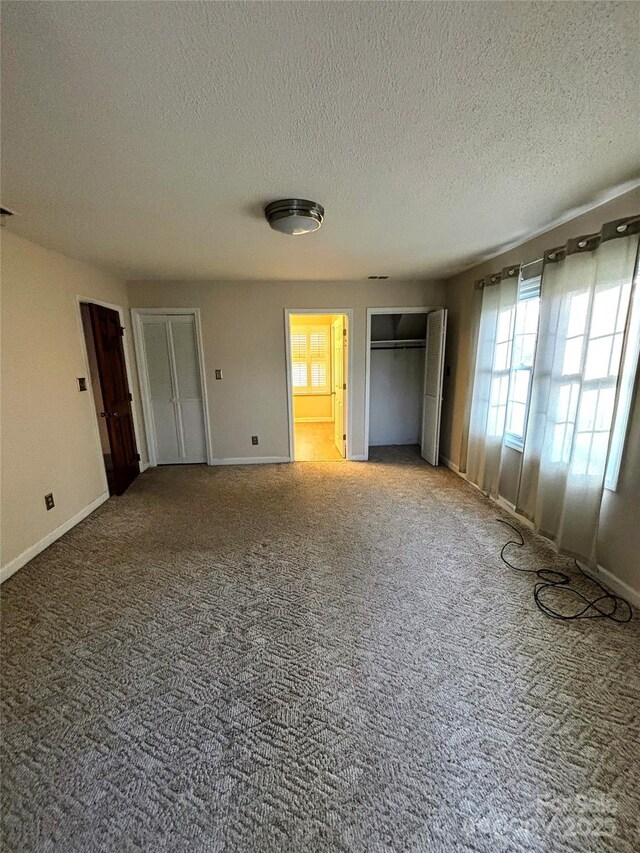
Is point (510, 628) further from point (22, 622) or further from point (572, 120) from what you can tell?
point (22, 622)

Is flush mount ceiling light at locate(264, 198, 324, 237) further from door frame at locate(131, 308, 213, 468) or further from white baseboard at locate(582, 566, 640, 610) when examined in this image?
white baseboard at locate(582, 566, 640, 610)

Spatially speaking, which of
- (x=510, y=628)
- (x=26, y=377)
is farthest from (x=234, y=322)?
(x=510, y=628)

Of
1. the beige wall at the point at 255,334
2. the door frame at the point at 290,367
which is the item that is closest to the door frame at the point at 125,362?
the beige wall at the point at 255,334

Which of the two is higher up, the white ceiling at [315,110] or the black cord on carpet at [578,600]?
the white ceiling at [315,110]

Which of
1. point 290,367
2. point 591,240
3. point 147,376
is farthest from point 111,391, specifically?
point 591,240

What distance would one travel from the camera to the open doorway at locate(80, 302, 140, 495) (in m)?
3.48

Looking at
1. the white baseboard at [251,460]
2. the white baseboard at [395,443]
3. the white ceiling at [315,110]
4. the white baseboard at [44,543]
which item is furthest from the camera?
the white baseboard at [395,443]

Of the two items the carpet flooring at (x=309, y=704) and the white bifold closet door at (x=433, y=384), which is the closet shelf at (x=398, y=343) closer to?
the white bifold closet door at (x=433, y=384)

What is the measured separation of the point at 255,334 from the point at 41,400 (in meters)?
2.40

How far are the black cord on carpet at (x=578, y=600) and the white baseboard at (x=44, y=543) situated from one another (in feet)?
11.2

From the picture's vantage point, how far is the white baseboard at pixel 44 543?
7.70ft

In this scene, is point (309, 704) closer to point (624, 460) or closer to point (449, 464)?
point (624, 460)

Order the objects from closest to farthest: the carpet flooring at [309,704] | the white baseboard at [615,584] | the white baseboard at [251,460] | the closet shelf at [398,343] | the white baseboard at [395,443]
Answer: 1. the carpet flooring at [309,704]
2. the white baseboard at [615,584]
3. the white baseboard at [251,460]
4. the closet shelf at [398,343]
5. the white baseboard at [395,443]

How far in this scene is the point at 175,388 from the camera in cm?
452
